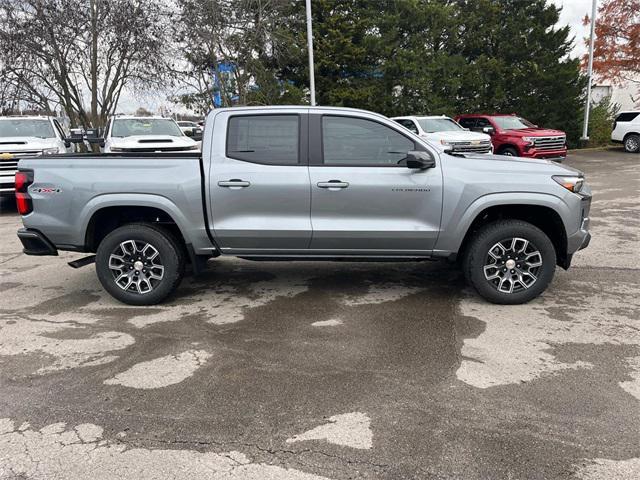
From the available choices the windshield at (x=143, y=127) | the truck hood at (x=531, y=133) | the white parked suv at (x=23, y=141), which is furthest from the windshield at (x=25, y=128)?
the truck hood at (x=531, y=133)

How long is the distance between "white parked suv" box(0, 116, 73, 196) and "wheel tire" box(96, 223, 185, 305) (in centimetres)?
693

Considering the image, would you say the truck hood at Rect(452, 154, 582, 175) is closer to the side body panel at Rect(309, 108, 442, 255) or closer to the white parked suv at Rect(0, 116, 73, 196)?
the side body panel at Rect(309, 108, 442, 255)

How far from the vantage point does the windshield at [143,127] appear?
40.7 ft

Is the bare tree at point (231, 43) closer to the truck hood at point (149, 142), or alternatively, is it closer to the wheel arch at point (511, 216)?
the truck hood at point (149, 142)

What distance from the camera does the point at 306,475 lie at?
8.81 ft

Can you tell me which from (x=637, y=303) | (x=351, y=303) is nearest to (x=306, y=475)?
(x=351, y=303)

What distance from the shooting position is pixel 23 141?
11578 mm

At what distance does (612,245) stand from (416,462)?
6.04 metres

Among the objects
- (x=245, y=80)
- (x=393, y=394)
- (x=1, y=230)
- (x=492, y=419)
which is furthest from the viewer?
(x=245, y=80)

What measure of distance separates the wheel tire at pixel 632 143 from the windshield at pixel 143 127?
1888 centimetres

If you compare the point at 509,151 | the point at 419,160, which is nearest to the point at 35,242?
the point at 419,160

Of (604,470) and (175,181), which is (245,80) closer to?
(175,181)

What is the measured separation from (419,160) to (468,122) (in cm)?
1511

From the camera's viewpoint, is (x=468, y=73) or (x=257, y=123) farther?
(x=468, y=73)
